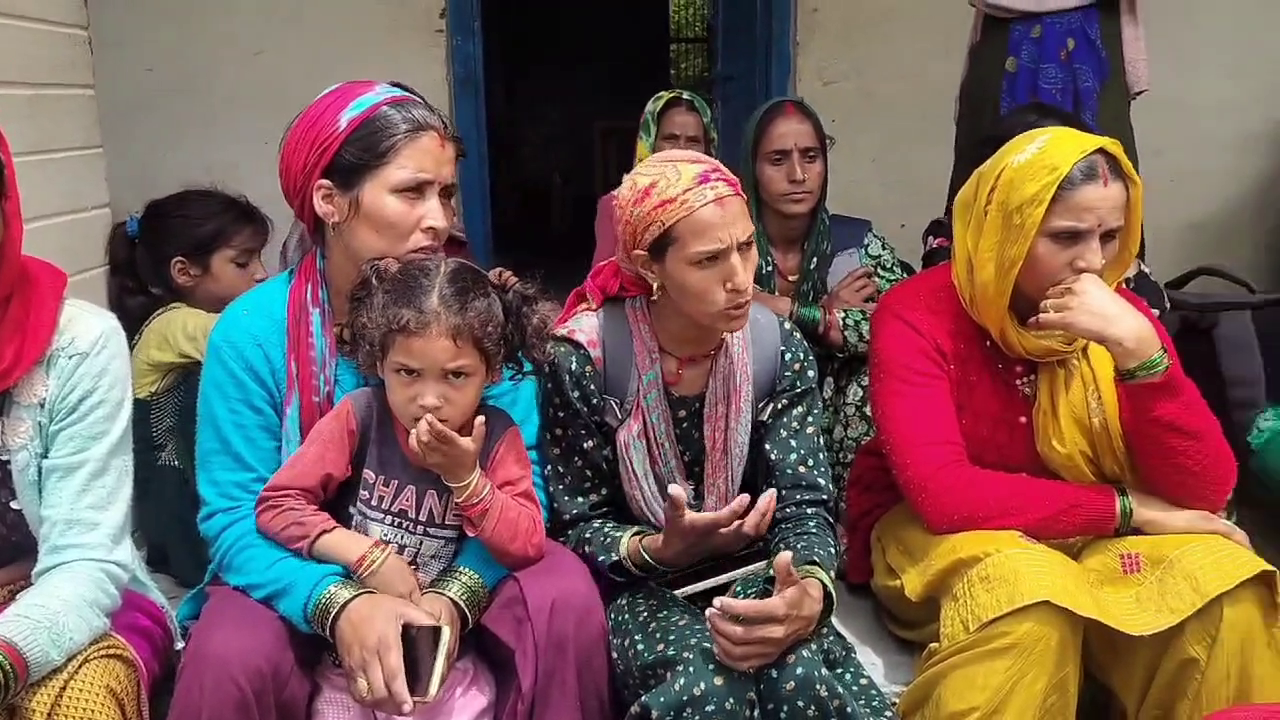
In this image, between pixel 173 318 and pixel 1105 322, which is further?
pixel 173 318

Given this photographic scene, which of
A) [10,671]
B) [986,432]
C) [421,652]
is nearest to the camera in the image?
[10,671]

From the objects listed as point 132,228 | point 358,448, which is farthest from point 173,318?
point 358,448

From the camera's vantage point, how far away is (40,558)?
1.69 meters

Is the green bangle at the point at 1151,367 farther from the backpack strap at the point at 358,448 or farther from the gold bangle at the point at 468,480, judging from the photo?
the backpack strap at the point at 358,448

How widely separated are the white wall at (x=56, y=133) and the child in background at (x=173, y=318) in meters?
0.12

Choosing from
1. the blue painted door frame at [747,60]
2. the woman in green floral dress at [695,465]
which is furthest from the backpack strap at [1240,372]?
the blue painted door frame at [747,60]

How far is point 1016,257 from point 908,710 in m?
0.84

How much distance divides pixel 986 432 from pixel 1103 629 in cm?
41

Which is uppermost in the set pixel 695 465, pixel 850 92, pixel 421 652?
pixel 850 92

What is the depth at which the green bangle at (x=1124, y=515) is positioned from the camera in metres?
1.92

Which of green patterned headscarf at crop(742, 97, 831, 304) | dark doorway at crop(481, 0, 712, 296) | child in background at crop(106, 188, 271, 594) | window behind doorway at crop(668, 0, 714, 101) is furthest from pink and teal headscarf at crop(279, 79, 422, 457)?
dark doorway at crop(481, 0, 712, 296)

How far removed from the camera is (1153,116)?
4.08 m

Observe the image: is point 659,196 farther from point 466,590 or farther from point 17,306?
point 17,306

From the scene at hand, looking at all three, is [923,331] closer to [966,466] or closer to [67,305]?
[966,466]
